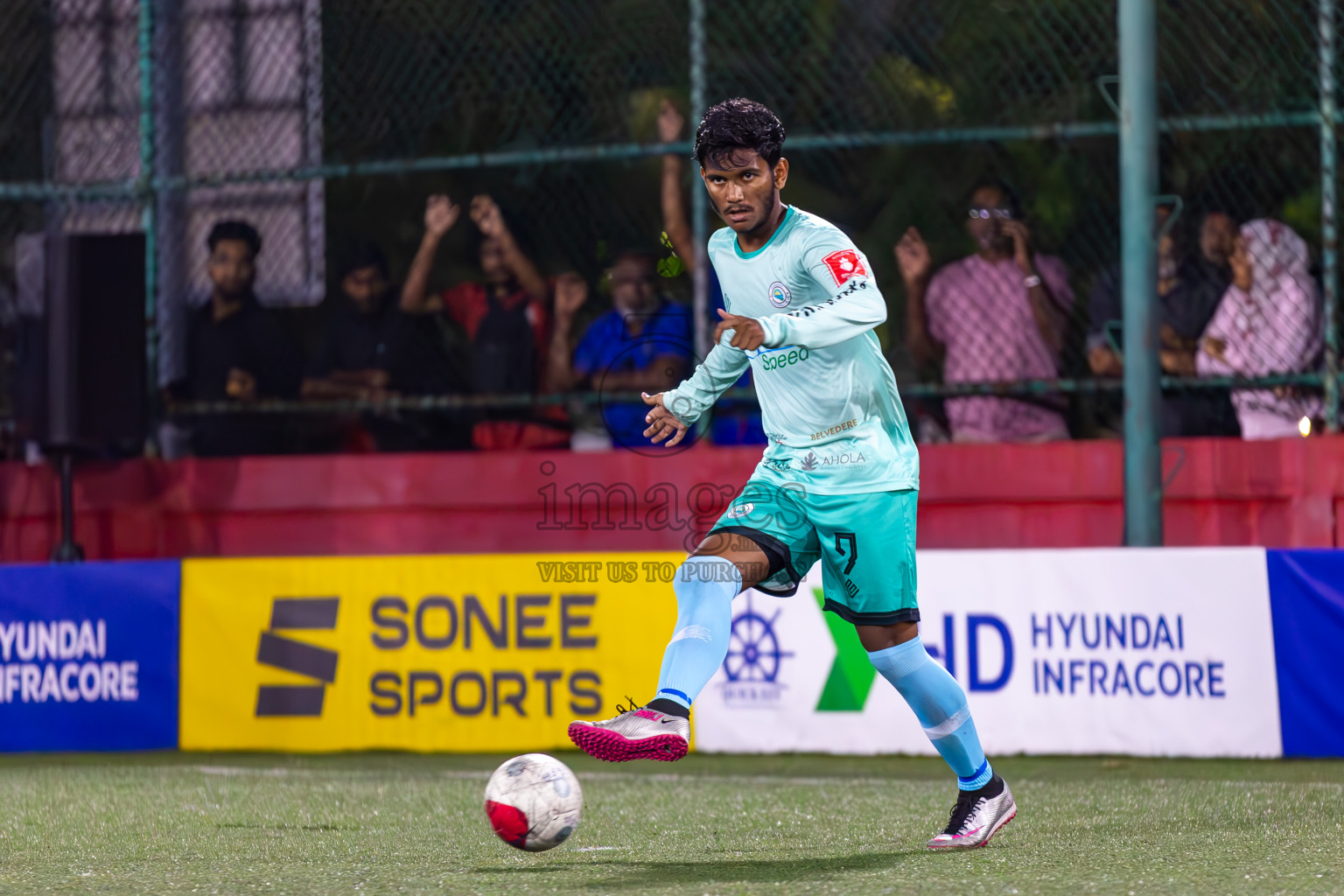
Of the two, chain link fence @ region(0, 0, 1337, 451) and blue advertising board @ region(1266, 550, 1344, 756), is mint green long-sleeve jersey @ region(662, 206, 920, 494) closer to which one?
blue advertising board @ region(1266, 550, 1344, 756)

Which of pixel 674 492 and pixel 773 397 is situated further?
pixel 674 492

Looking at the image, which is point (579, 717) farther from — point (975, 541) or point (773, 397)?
point (773, 397)

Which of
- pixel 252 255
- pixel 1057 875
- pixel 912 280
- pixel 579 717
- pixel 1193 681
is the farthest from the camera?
pixel 252 255

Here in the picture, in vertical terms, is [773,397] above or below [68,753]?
above

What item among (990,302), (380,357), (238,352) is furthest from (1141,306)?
(238,352)

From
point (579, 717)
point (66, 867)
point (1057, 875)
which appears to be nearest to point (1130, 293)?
point (579, 717)

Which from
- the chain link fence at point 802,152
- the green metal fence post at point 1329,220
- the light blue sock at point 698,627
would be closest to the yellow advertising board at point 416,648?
the chain link fence at point 802,152

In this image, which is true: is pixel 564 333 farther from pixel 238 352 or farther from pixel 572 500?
pixel 238 352

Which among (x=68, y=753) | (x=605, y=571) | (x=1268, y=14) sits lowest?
(x=68, y=753)

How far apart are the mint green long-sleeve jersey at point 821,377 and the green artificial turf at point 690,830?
1.03 meters

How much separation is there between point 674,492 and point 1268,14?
12.8 feet

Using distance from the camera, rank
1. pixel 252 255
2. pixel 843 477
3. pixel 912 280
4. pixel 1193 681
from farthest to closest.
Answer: pixel 252 255, pixel 912 280, pixel 1193 681, pixel 843 477

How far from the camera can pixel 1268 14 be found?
9156mm

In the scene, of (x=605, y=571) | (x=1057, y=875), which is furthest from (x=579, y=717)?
(x=1057, y=875)
